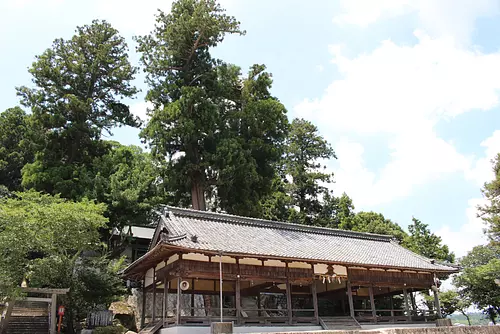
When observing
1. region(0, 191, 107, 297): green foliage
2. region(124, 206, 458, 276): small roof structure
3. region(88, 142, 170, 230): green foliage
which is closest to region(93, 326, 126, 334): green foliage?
region(124, 206, 458, 276): small roof structure

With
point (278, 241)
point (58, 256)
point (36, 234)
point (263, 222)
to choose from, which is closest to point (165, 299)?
point (58, 256)

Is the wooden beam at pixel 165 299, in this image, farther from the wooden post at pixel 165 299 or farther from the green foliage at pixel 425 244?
the green foliage at pixel 425 244

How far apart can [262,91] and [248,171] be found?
8.38 metres

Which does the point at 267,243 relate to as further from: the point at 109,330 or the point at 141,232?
the point at 141,232

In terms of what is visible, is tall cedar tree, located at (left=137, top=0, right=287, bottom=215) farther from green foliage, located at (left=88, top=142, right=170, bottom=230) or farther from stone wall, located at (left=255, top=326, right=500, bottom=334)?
stone wall, located at (left=255, top=326, right=500, bottom=334)

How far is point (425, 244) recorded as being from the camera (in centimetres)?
3903

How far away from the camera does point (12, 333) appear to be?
18.7 meters

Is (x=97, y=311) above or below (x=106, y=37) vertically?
below

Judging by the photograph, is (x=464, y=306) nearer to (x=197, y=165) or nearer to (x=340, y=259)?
(x=340, y=259)

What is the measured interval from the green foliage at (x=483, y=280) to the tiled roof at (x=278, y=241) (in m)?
4.05

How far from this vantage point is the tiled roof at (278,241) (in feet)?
A: 58.2

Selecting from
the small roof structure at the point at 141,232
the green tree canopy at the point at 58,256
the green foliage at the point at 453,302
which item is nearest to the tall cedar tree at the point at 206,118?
the small roof structure at the point at 141,232

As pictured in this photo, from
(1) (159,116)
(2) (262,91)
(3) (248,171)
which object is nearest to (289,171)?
(2) (262,91)

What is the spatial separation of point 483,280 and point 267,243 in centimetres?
1616
